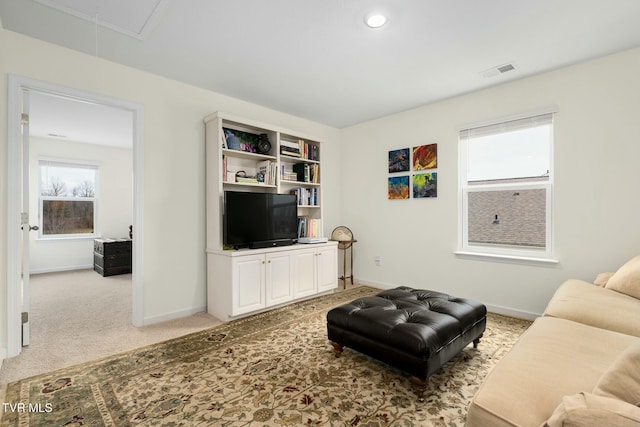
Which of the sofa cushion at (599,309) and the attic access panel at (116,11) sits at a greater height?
the attic access panel at (116,11)

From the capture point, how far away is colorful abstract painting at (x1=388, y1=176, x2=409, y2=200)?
4246 mm

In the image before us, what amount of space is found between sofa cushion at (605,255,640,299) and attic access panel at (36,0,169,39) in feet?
12.5

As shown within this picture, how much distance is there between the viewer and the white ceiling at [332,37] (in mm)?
2119

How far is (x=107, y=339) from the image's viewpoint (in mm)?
2740

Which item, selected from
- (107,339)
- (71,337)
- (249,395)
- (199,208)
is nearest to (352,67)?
(199,208)

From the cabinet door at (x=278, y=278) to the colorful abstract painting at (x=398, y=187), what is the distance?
1.77 m

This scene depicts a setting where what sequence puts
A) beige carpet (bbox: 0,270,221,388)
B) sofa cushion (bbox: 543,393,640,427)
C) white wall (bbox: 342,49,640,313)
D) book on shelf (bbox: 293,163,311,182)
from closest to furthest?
sofa cushion (bbox: 543,393,640,427)
beige carpet (bbox: 0,270,221,388)
white wall (bbox: 342,49,640,313)
book on shelf (bbox: 293,163,311,182)

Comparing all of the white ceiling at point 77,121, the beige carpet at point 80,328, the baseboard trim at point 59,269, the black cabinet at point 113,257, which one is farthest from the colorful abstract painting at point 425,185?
the baseboard trim at point 59,269

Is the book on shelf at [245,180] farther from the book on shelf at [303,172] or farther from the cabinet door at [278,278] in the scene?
the cabinet door at [278,278]

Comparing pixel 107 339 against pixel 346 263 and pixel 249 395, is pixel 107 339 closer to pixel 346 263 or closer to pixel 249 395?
pixel 249 395

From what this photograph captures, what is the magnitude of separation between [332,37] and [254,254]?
7.21ft

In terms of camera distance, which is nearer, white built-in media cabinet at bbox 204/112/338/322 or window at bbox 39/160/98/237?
white built-in media cabinet at bbox 204/112/338/322

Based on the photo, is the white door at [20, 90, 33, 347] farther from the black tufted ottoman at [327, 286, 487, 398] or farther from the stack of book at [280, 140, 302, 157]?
the black tufted ottoman at [327, 286, 487, 398]

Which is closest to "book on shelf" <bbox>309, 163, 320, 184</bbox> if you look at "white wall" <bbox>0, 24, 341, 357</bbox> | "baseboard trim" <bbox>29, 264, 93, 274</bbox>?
"white wall" <bbox>0, 24, 341, 357</bbox>
